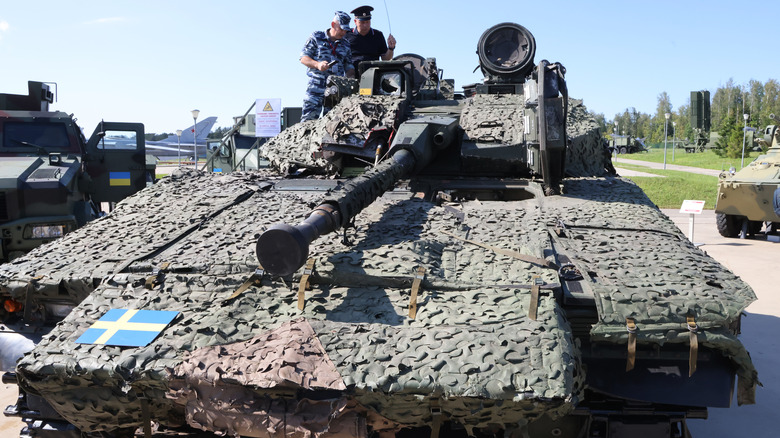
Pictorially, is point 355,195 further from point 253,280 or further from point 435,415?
point 435,415

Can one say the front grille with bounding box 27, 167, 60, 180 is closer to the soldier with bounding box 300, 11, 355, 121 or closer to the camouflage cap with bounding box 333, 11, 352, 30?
the soldier with bounding box 300, 11, 355, 121

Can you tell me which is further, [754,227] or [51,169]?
[754,227]

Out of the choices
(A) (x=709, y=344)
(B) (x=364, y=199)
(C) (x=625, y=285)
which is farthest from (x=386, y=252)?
(A) (x=709, y=344)

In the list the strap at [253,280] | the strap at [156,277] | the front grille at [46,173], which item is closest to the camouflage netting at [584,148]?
the strap at [253,280]

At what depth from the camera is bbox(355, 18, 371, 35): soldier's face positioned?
867cm

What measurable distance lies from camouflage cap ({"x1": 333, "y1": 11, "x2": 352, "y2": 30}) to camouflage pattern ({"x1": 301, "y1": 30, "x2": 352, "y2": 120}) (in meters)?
Result: 0.19

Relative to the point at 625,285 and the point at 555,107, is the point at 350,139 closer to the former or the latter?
the point at 555,107

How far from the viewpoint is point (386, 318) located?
3381 mm

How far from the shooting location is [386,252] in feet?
12.7

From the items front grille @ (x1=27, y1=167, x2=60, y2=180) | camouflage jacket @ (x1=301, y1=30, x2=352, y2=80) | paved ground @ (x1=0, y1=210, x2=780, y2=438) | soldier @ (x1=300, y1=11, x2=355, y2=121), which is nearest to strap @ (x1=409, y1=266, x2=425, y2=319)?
paved ground @ (x1=0, y1=210, x2=780, y2=438)

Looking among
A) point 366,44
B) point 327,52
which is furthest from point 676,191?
point 327,52

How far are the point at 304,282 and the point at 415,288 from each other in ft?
1.98

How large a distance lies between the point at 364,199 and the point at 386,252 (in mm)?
410

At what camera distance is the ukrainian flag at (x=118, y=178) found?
450 inches
